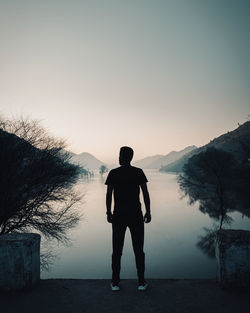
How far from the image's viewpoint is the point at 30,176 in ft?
37.2

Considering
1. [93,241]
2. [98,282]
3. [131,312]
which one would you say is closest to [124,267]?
[93,241]

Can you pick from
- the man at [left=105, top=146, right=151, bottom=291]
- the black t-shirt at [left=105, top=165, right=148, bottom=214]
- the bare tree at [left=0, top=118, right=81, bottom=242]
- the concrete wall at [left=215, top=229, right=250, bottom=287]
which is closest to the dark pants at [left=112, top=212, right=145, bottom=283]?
the man at [left=105, top=146, right=151, bottom=291]

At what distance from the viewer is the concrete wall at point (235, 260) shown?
9.86ft

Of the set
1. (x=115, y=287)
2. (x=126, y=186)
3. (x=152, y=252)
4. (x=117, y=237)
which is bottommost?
(x=152, y=252)

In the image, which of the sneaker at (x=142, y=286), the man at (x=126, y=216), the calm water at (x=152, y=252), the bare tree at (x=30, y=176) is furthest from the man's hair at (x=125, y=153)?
the calm water at (x=152, y=252)

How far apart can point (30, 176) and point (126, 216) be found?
32.7 feet

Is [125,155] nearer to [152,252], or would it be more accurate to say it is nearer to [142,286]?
[142,286]

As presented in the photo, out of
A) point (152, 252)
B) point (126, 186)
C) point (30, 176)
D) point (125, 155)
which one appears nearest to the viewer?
point (126, 186)

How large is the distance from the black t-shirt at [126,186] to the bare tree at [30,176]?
964 cm

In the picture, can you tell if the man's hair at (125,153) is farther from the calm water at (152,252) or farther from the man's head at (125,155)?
the calm water at (152,252)

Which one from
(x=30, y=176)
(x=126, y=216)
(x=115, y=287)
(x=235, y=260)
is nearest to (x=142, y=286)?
(x=115, y=287)

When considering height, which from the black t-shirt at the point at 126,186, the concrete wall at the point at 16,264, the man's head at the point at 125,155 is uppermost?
the man's head at the point at 125,155

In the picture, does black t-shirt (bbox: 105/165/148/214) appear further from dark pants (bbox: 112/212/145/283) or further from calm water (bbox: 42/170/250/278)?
calm water (bbox: 42/170/250/278)

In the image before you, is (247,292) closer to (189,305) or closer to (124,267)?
(189,305)
